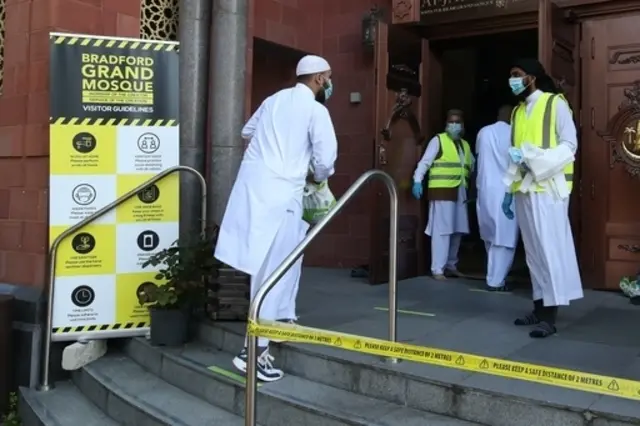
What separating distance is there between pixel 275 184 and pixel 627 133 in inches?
134

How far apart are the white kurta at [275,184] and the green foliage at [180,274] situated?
0.68m

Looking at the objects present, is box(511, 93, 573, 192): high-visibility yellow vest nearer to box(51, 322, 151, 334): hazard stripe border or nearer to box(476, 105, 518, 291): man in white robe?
box(476, 105, 518, 291): man in white robe

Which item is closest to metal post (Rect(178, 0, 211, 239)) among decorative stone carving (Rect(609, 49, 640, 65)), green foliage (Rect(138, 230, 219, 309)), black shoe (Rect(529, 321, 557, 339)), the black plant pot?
green foliage (Rect(138, 230, 219, 309))

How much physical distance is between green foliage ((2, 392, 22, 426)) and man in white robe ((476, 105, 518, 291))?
389 centimetres

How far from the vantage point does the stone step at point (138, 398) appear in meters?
3.58

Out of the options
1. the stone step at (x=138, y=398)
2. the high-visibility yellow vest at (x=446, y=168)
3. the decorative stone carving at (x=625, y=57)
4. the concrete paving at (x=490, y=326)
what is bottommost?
the stone step at (x=138, y=398)

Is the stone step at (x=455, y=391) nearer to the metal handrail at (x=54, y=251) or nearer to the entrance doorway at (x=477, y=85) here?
the metal handrail at (x=54, y=251)

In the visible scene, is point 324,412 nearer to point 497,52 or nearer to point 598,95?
point 598,95

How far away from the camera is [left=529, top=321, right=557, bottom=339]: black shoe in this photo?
4000 millimetres

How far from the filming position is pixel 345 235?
7.44 m

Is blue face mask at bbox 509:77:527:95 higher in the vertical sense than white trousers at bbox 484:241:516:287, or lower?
higher

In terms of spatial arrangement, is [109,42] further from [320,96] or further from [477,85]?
[477,85]

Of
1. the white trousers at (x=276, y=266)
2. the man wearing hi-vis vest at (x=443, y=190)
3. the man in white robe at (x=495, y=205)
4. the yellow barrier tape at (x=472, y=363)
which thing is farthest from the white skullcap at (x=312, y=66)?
the man wearing hi-vis vest at (x=443, y=190)

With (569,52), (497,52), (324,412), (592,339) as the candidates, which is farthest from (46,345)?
(497,52)
